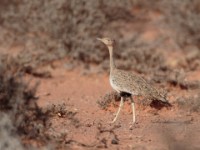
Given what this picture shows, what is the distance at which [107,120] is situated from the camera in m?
8.19

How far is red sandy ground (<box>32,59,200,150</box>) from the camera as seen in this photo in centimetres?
684

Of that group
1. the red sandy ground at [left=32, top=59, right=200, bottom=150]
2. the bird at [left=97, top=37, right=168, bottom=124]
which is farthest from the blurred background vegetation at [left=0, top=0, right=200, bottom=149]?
the bird at [left=97, top=37, right=168, bottom=124]

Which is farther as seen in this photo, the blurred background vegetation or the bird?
the blurred background vegetation

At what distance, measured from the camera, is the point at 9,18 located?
1275cm

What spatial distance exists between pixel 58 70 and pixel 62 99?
6.72 ft

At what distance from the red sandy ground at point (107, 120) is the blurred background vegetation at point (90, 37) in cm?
49

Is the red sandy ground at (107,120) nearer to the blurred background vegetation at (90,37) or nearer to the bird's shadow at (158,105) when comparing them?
the bird's shadow at (158,105)

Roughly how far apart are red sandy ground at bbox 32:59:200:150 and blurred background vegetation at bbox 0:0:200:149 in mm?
489

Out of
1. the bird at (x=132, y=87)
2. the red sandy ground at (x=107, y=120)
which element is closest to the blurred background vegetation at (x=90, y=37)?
the red sandy ground at (x=107, y=120)

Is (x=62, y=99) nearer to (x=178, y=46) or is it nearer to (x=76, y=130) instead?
(x=76, y=130)

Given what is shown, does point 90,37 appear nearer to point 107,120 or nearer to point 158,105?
point 158,105

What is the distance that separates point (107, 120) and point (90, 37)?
160 inches

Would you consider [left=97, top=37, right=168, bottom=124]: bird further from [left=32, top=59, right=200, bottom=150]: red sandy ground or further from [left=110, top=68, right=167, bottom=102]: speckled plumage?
[left=32, top=59, right=200, bottom=150]: red sandy ground

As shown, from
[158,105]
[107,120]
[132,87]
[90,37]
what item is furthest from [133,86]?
[90,37]
